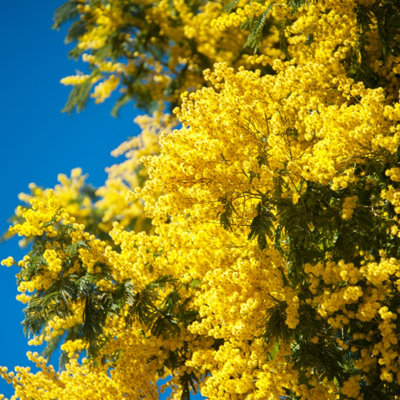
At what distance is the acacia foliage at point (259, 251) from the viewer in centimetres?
452

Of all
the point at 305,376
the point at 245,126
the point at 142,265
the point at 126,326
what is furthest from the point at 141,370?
the point at 245,126

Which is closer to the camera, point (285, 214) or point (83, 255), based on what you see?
point (285, 214)

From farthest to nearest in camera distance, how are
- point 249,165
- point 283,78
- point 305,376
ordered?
1. point 283,78
2. point 305,376
3. point 249,165

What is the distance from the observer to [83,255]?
5305 mm

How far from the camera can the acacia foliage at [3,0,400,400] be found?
4516mm

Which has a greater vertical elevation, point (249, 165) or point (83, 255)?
point (83, 255)

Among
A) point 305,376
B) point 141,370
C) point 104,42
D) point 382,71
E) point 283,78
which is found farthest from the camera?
point 104,42

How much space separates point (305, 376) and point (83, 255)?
2235mm

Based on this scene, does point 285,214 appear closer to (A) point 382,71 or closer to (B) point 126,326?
(B) point 126,326

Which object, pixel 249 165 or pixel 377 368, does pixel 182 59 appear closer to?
pixel 249 165

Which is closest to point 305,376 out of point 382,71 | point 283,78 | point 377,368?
point 377,368

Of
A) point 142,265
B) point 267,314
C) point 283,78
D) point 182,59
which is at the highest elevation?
point 182,59

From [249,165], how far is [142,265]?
5.55 ft

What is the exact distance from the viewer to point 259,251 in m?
4.69
